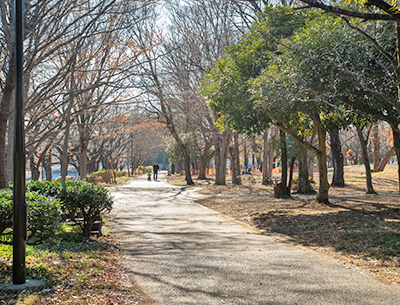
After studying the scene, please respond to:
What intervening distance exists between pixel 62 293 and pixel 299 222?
787 centimetres

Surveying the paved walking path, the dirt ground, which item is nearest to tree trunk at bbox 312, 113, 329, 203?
the dirt ground

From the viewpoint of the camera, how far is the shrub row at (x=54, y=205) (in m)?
5.77

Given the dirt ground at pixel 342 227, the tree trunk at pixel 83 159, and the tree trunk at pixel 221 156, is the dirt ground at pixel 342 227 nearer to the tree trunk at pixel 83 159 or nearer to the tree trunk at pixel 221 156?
the tree trunk at pixel 83 159

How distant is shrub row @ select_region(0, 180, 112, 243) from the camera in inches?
227

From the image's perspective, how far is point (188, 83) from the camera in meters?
27.3

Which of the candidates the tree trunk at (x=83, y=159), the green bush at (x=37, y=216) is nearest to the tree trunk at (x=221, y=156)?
the tree trunk at (x=83, y=159)

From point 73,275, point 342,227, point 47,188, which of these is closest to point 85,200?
A: point 47,188

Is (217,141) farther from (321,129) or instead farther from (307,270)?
(307,270)

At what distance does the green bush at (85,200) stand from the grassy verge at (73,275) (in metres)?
0.93

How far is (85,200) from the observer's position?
28.4 feet

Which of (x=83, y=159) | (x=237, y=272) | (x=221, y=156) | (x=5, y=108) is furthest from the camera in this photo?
(x=221, y=156)

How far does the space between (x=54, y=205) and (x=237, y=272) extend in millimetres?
Result: 2967

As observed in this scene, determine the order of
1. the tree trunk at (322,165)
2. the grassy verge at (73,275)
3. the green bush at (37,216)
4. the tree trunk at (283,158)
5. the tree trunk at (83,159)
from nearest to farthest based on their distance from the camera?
the grassy verge at (73,275) → the green bush at (37,216) → the tree trunk at (322,165) → the tree trunk at (283,158) → the tree trunk at (83,159)

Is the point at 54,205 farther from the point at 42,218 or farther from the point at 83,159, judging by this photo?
the point at 83,159
